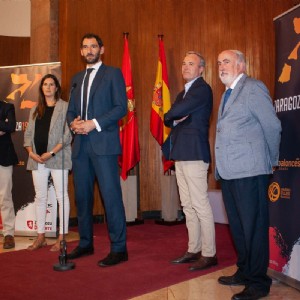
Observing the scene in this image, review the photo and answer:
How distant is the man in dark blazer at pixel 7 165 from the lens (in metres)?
4.20

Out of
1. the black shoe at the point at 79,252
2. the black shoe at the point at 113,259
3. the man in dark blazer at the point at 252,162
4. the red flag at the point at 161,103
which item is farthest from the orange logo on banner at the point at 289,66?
the red flag at the point at 161,103

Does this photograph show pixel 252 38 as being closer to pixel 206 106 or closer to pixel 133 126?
pixel 133 126

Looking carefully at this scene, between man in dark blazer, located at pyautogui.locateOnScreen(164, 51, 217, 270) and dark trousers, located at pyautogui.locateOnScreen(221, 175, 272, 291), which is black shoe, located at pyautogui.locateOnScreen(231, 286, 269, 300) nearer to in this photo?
dark trousers, located at pyautogui.locateOnScreen(221, 175, 272, 291)

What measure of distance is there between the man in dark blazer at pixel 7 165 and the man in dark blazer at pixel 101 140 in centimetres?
95

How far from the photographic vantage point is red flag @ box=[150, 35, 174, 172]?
5641 millimetres

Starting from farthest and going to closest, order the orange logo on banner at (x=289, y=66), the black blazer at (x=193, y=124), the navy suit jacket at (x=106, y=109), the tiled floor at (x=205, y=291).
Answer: the navy suit jacket at (x=106, y=109), the black blazer at (x=193, y=124), the orange logo on banner at (x=289, y=66), the tiled floor at (x=205, y=291)

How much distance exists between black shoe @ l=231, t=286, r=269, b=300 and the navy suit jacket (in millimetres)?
1446

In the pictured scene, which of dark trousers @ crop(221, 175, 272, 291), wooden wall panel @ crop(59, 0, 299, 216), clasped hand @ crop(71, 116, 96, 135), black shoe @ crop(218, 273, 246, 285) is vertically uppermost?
wooden wall panel @ crop(59, 0, 299, 216)

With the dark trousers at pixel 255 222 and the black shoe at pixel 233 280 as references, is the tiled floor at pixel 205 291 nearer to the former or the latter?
the black shoe at pixel 233 280

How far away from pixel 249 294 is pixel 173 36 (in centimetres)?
458


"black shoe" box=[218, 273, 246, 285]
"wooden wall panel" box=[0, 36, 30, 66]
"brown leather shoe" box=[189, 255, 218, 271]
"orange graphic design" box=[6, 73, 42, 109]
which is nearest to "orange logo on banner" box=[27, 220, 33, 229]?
"orange graphic design" box=[6, 73, 42, 109]

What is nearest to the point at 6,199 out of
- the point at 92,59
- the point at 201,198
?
the point at 92,59

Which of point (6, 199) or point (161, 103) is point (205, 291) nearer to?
point (6, 199)

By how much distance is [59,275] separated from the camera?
3148 millimetres
